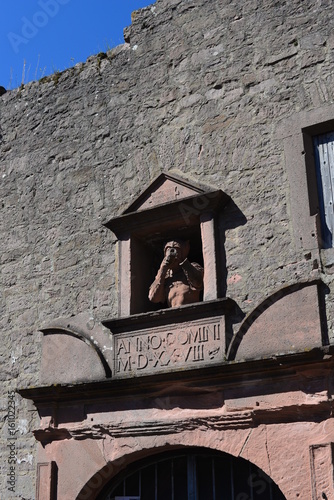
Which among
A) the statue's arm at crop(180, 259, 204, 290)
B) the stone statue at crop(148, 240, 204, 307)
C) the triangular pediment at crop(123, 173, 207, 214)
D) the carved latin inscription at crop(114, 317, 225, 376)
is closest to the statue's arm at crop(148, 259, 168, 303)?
the stone statue at crop(148, 240, 204, 307)

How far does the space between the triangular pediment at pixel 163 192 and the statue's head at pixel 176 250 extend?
0.34 meters

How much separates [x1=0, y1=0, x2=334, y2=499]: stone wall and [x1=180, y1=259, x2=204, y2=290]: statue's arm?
28 cm

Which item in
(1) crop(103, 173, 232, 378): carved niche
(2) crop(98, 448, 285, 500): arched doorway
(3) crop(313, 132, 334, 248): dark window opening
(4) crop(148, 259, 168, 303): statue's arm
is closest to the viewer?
(2) crop(98, 448, 285, 500): arched doorway

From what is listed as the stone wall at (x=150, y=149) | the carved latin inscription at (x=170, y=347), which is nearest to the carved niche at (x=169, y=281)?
the carved latin inscription at (x=170, y=347)

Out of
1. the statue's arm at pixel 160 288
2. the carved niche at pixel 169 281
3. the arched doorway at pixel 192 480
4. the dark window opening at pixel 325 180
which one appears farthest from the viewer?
the statue's arm at pixel 160 288

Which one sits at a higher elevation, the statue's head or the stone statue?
the statue's head

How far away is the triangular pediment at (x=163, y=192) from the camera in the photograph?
599cm

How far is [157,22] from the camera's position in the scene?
6.78m

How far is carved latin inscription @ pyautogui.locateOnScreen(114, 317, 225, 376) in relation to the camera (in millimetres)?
5375

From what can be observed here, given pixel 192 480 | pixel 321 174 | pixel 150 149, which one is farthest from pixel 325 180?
pixel 192 480

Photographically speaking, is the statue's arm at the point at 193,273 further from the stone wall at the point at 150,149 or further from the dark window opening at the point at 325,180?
the dark window opening at the point at 325,180

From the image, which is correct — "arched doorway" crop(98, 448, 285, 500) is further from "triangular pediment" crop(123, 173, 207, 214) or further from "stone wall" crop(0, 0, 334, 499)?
"triangular pediment" crop(123, 173, 207, 214)

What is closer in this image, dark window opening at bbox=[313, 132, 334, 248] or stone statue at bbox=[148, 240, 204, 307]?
dark window opening at bbox=[313, 132, 334, 248]

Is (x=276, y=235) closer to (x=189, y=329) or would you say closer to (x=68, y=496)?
(x=189, y=329)
